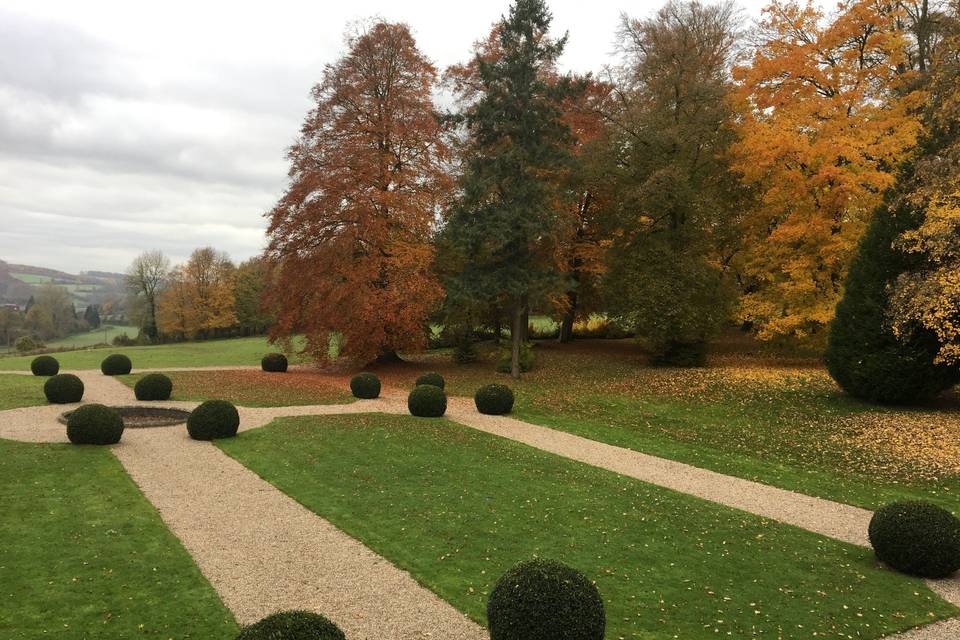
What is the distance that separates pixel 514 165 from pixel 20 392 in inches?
769

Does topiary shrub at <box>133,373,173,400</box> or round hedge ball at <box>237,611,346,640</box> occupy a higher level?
round hedge ball at <box>237,611,346,640</box>

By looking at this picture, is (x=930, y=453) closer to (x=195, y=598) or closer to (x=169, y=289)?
(x=195, y=598)

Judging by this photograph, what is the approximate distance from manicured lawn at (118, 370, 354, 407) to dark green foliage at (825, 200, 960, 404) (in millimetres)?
16357

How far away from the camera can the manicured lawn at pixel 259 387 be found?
21.5m

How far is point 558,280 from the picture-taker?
24.7 m

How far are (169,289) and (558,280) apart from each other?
45224mm

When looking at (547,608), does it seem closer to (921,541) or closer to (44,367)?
(921,541)

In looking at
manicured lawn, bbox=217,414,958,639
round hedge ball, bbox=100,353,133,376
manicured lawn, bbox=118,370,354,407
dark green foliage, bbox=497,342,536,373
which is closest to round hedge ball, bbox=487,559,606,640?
manicured lawn, bbox=217,414,958,639

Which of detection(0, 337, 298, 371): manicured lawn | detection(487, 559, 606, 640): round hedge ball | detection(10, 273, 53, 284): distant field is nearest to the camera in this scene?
detection(487, 559, 606, 640): round hedge ball

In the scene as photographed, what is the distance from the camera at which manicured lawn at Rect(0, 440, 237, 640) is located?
6.59 metres

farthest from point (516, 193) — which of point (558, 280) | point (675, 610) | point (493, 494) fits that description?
point (675, 610)

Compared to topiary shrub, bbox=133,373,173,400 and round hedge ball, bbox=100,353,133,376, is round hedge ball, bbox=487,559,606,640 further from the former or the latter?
round hedge ball, bbox=100,353,133,376

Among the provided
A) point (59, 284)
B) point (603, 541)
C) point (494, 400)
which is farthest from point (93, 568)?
point (59, 284)

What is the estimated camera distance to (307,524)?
984 cm
